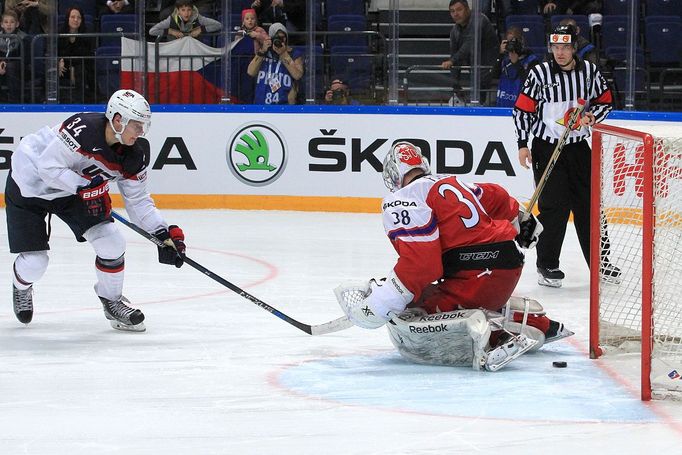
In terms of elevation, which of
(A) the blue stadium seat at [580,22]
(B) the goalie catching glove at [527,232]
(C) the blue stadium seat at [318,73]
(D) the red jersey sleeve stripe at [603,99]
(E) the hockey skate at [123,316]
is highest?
(A) the blue stadium seat at [580,22]

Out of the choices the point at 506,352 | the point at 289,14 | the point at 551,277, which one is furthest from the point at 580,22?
the point at 506,352

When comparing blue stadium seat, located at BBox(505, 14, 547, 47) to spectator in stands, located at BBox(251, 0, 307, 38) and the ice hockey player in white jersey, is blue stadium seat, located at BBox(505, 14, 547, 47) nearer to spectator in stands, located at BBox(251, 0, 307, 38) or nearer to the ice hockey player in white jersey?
spectator in stands, located at BBox(251, 0, 307, 38)

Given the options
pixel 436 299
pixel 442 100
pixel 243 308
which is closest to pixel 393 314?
pixel 436 299

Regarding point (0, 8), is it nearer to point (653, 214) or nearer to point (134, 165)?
point (134, 165)

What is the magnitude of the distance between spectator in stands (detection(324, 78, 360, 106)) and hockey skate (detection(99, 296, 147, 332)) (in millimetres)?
4027

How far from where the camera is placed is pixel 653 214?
368cm

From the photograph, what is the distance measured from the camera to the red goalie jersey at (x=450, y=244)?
3.94m

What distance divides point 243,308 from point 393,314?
152 centimetres

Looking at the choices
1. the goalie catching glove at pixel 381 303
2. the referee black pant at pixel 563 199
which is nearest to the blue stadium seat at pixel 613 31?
the referee black pant at pixel 563 199

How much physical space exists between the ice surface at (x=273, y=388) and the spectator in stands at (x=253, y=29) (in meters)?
3.18

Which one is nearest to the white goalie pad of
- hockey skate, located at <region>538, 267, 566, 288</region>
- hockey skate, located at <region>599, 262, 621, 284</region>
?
hockey skate, located at <region>599, 262, 621, 284</region>

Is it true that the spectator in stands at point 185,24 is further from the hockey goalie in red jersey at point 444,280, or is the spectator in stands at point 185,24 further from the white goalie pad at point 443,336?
the white goalie pad at point 443,336

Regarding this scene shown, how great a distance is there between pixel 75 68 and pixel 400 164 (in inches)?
213

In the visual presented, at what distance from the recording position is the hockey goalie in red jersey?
395 centimetres
